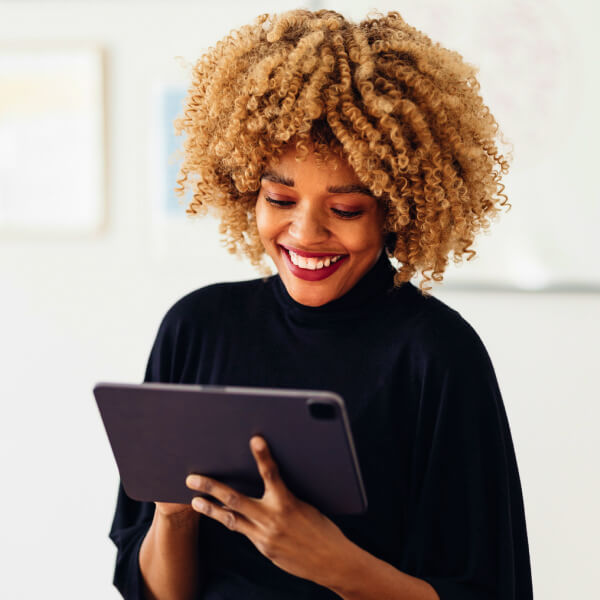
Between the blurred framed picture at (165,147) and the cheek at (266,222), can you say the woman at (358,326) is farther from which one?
the blurred framed picture at (165,147)

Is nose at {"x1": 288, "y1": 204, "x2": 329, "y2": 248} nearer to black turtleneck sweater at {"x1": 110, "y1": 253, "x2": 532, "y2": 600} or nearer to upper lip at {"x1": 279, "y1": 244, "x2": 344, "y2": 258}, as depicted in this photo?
upper lip at {"x1": 279, "y1": 244, "x2": 344, "y2": 258}

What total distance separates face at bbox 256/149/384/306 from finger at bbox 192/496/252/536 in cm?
31

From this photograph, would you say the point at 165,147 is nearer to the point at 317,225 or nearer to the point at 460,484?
the point at 317,225

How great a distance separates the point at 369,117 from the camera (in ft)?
3.23

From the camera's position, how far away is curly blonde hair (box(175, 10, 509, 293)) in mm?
974

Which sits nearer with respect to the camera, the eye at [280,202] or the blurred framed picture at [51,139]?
the eye at [280,202]

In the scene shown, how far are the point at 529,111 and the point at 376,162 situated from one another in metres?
1.18

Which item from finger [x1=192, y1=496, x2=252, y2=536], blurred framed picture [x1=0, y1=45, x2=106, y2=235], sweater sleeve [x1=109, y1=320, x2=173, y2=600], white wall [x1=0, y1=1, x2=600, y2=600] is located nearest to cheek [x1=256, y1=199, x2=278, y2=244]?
sweater sleeve [x1=109, y1=320, x2=173, y2=600]

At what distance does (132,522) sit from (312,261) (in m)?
0.50

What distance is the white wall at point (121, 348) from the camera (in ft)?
6.77

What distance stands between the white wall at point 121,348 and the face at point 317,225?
3.51ft

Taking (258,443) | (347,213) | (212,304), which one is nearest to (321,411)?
(258,443)

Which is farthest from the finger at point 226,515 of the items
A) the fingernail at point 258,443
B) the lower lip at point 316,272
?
the lower lip at point 316,272

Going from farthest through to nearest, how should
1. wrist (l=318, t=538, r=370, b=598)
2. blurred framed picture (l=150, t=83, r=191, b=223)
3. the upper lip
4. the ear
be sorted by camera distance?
1. blurred framed picture (l=150, t=83, r=191, b=223)
2. the ear
3. the upper lip
4. wrist (l=318, t=538, r=370, b=598)
